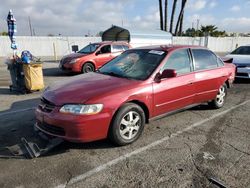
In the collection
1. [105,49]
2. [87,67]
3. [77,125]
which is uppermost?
[105,49]

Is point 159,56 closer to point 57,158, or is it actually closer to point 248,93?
point 57,158

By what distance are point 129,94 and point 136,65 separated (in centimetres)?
94

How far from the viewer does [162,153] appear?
3.37 m

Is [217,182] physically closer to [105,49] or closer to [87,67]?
[87,67]

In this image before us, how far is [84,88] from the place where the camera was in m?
3.51

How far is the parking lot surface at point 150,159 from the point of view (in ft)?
8.97

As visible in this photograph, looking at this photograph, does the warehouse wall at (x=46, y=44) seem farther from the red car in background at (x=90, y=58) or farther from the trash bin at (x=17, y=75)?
the trash bin at (x=17, y=75)

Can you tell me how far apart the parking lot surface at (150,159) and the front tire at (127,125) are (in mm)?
137

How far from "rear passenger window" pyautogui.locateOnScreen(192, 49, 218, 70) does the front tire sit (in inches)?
73.4

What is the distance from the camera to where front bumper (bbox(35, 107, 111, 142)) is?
3119 millimetres

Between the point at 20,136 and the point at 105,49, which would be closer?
the point at 20,136

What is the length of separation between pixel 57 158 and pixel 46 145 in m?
0.39

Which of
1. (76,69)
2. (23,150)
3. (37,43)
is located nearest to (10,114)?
(23,150)

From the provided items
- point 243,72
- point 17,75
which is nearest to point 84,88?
point 17,75
